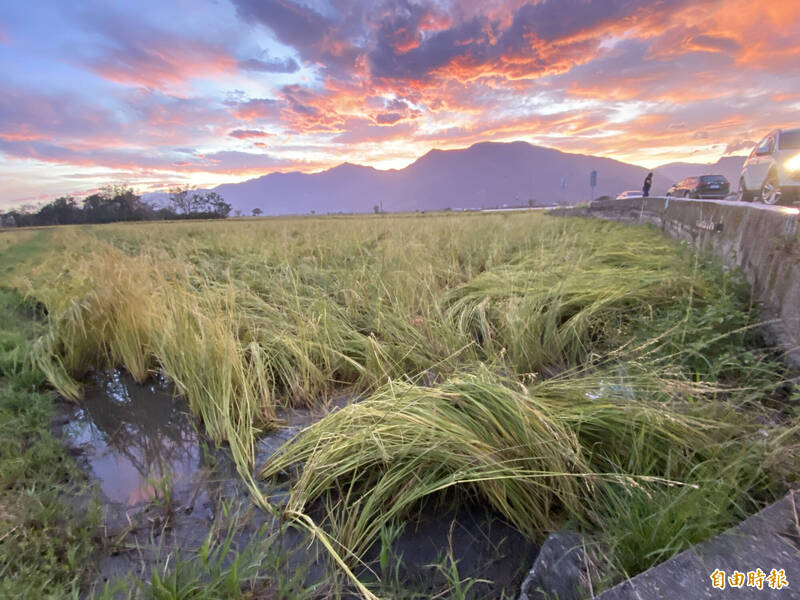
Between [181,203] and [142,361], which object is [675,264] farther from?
[181,203]

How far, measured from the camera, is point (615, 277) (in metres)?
3.26

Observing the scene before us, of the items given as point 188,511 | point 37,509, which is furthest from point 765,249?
point 37,509

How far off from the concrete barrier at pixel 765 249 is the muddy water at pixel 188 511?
140 centimetres

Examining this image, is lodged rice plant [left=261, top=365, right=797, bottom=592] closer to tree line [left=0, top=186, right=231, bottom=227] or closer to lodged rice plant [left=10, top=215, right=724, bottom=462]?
lodged rice plant [left=10, top=215, right=724, bottom=462]

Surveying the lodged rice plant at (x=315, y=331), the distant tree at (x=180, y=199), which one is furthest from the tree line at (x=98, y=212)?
the lodged rice plant at (x=315, y=331)

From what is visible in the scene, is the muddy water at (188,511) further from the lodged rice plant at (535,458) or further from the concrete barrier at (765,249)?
the concrete barrier at (765,249)

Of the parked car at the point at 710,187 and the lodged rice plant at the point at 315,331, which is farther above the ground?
the parked car at the point at 710,187

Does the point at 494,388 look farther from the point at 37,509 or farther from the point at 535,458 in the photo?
the point at 37,509

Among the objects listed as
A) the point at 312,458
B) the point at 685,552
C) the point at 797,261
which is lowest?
the point at 312,458

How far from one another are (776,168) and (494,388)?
8.24 m

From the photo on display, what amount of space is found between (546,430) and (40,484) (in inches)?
84.3

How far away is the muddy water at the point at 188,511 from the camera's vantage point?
49.4 inches

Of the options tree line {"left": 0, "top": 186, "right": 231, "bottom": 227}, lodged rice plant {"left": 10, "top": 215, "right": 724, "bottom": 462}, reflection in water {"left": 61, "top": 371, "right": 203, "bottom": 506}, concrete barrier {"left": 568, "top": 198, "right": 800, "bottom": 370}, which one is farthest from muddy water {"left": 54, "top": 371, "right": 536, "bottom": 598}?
tree line {"left": 0, "top": 186, "right": 231, "bottom": 227}

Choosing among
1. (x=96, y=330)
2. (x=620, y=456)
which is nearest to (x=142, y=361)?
(x=96, y=330)
